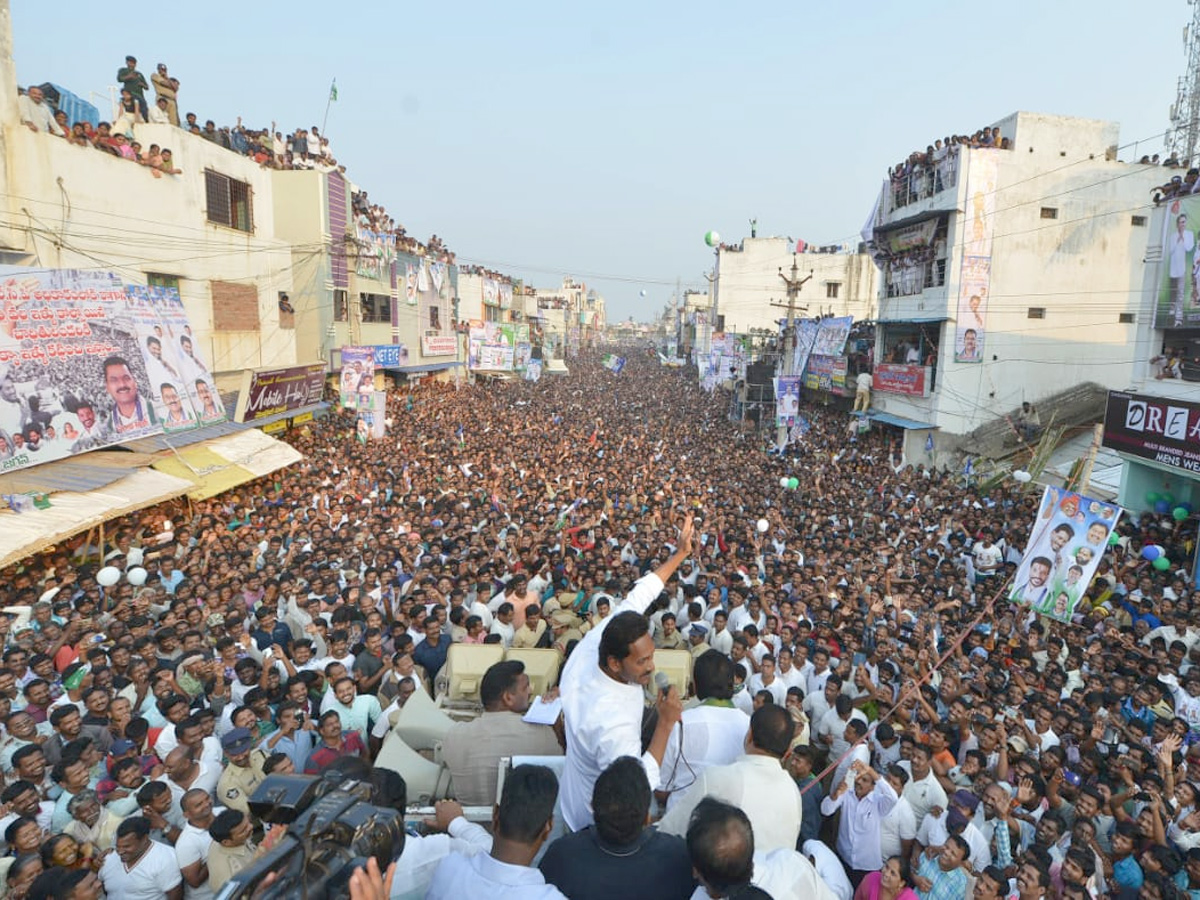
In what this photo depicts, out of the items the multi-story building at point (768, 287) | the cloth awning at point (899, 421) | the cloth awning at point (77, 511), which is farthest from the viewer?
the multi-story building at point (768, 287)

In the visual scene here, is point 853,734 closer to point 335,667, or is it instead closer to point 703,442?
point 335,667

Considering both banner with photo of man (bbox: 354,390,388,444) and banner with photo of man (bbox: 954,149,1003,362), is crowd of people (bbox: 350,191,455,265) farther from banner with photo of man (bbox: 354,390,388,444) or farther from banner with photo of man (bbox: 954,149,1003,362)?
banner with photo of man (bbox: 954,149,1003,362)

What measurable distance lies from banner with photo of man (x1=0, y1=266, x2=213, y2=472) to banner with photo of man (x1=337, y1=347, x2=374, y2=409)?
16.0ft

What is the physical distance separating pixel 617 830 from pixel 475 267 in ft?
157

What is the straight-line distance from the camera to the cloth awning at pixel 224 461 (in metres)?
11.3

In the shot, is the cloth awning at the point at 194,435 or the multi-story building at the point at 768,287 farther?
the multi-story building at the point at 768,287

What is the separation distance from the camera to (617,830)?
2271 millimetres

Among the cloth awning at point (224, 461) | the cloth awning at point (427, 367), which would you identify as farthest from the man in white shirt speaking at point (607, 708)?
the cloth awning at point (427, 367)

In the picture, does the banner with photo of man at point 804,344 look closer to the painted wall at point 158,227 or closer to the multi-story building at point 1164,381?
the multi-story building at point 1164,381

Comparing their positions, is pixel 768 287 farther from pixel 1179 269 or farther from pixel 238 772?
pixel 238 772

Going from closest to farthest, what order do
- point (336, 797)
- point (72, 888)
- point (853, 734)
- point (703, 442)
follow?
point (336, 797), point (72, 888), point (853, 734), point (703, 442)

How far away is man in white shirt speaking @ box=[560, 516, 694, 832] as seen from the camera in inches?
103

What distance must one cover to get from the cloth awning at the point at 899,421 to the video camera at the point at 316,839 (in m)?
20.3

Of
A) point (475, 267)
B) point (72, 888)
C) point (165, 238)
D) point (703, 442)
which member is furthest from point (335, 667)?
point (475, 267)
